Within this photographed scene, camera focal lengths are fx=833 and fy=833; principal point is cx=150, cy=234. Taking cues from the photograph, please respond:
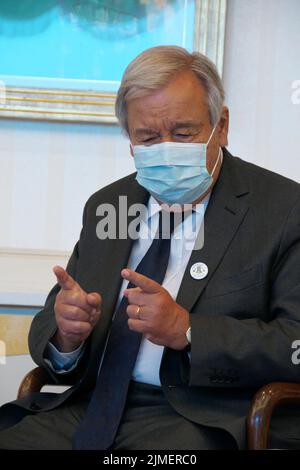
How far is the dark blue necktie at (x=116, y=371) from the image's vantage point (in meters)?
2.36

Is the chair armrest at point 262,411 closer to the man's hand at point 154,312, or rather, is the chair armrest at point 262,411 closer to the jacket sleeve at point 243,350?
the jacket sleeve at point 243,350

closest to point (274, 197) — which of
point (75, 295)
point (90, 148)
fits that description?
point (75, 295)

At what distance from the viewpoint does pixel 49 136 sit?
3.53 m

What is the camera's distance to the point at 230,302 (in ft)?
7.93

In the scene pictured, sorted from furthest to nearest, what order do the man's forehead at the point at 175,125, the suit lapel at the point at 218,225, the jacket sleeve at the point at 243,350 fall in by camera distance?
1. the man's forehead at the point at 175,125
2. the suit lapel at the point at 218,225
3. the jacket sleeve at the point at 243,350

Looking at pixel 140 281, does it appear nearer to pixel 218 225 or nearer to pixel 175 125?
pixel 218 225

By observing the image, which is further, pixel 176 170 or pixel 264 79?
Answer: pixel 264 79

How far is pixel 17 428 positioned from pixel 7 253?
1.17 m

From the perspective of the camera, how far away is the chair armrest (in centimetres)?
218

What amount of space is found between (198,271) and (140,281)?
295 millimetres

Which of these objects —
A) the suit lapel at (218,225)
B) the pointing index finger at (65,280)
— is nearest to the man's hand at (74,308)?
the pointing index finger at (65,280)

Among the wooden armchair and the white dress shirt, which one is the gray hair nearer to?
the white dress shirt

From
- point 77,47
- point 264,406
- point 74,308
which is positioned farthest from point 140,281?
point 77,47

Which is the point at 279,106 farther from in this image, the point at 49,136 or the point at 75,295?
the point at 75,295
